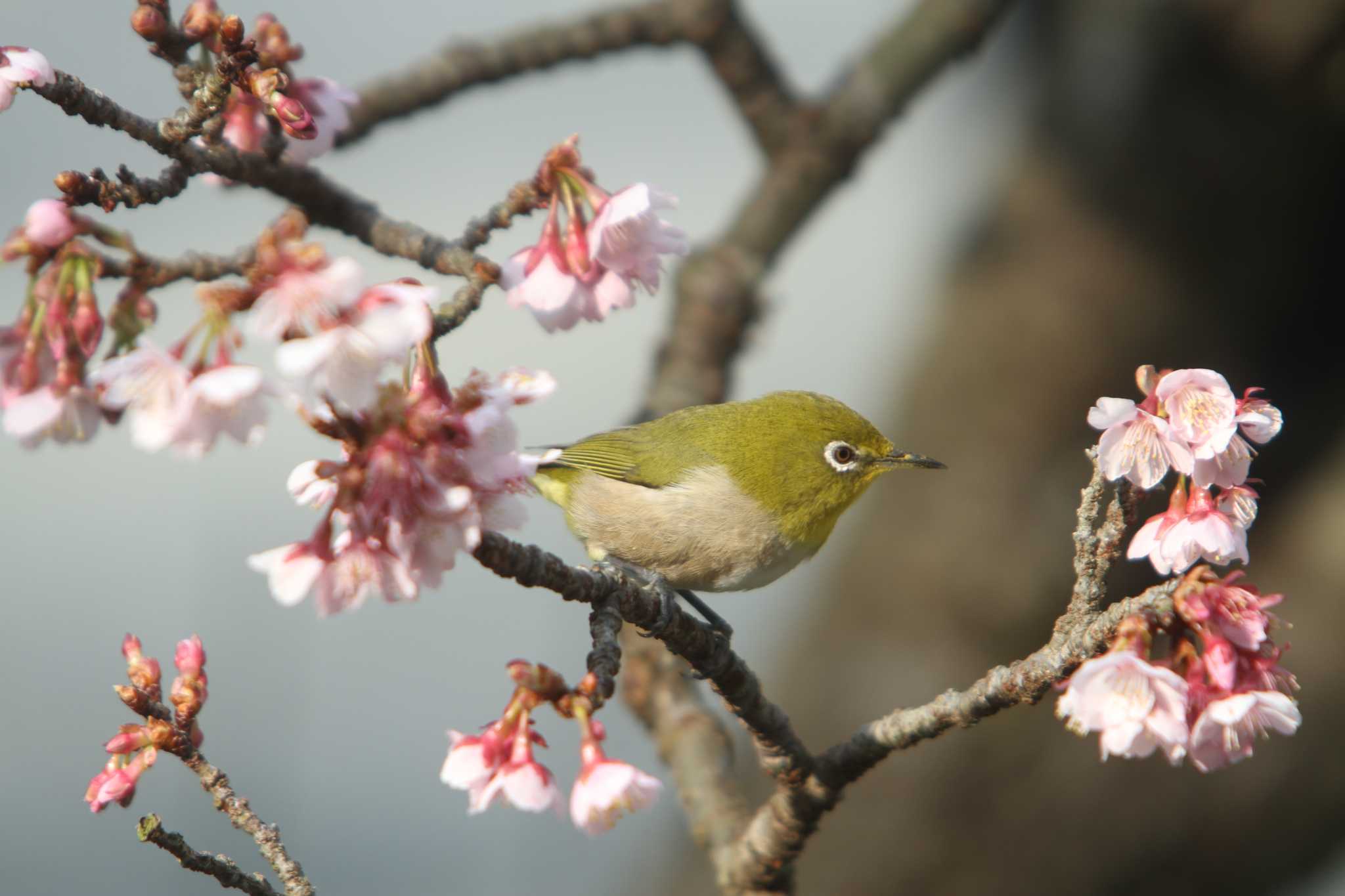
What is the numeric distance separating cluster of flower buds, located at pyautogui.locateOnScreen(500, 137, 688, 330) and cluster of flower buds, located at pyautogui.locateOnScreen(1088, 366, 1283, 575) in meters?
0.82

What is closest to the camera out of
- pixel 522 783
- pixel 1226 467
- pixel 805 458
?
pixel 522 783

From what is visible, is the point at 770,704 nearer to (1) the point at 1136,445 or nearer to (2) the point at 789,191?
(1) the point at 1136,445

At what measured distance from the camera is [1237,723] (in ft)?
6.64

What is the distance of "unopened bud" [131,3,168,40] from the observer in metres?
2.25

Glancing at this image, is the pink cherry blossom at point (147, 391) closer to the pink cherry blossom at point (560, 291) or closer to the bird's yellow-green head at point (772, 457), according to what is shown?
the pink cherry blossom at point (560, 291)

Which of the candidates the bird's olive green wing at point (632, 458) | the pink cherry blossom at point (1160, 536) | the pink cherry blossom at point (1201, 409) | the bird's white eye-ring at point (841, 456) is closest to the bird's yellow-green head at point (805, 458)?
the bird's white eye-ring at point (841, 456)

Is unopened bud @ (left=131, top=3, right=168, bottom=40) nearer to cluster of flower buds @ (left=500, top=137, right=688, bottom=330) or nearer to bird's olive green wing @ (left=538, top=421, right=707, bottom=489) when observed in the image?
cluster of flower buds @ (left=500, top=137, right=688, bottom=330)

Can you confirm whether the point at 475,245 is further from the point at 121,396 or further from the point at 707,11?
the point at 707,11

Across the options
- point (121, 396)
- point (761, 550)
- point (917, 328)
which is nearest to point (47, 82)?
point (121, 396)

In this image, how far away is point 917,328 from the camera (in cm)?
733

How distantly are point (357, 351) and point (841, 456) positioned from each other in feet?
10.1

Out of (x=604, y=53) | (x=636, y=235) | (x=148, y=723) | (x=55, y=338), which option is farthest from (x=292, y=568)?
(x=604, y=53)

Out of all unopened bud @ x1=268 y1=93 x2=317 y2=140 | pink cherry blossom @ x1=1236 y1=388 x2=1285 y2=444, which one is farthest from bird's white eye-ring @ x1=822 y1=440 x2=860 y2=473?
unopened bud @ x1=268 y1=93 x2=317 y2=140

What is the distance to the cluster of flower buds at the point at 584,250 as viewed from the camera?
214 cm
